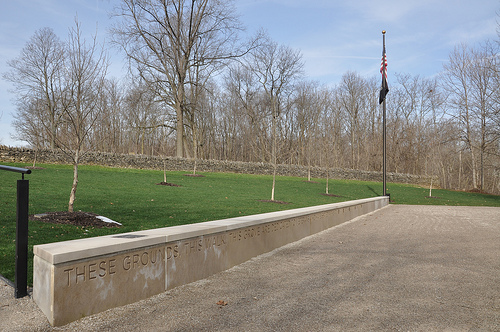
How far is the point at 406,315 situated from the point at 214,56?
2954 cm

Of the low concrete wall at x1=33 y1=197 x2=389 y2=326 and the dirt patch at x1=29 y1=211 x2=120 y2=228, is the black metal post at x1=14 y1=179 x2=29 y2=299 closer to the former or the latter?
the low concrete wall at x1=33 y1=197 x2=389 y2=326

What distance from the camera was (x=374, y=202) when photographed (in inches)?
609

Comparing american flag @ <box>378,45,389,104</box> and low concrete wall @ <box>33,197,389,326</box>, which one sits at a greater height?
american flag @ <box>378,45,389,104</box>

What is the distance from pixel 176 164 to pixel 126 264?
81.8 ft

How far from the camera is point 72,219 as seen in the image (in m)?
7.21

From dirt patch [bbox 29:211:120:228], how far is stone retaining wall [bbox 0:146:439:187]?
18385mm

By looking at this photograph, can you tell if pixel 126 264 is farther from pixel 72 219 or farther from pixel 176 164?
pixel 176 164

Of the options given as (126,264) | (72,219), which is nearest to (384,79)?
(72,219)

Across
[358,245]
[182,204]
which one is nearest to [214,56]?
[182,204]

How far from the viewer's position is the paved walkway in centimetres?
336

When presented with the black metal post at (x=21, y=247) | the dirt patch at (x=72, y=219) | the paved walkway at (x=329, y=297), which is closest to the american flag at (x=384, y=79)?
the paved walkway at (x=329, y=297)

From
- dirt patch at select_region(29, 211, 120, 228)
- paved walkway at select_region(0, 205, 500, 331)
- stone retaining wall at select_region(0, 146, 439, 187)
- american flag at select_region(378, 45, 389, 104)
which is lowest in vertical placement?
paved walkway at select_region(0, 205, 500, 331)

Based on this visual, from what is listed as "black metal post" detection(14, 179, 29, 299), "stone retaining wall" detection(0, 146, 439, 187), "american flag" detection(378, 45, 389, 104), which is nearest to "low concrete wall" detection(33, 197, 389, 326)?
"black metal post" detection(14, 179, 29, 299)

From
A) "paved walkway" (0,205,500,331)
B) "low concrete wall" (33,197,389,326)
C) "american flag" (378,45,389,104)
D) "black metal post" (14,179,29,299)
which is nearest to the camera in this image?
"low concrete wall" (33,197,389,326)
